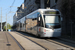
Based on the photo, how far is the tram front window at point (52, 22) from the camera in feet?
49.5

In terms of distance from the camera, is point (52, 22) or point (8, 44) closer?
point (8, 44)

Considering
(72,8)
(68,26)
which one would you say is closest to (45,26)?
(72,8)

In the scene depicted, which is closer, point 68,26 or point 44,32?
point 44,32

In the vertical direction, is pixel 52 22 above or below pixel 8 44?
above

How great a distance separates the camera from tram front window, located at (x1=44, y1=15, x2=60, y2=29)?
15102mm

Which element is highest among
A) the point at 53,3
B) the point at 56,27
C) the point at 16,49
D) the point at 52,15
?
the point at 53,3

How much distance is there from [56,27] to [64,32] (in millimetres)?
8929

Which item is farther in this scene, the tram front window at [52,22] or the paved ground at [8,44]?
the tram front window at [52,22]

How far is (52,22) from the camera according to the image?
15.2 meters

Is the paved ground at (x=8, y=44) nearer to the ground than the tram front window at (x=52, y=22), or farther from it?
nearer to the ground

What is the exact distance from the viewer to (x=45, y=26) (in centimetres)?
1507

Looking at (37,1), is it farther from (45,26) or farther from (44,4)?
(45,26)

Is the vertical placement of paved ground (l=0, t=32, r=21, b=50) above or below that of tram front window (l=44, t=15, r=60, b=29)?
below

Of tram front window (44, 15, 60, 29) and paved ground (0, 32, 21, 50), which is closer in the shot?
paved ground (0, 32, 21, 50)
